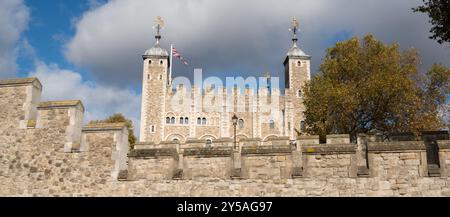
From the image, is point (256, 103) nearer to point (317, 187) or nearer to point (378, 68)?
point (378, 68)

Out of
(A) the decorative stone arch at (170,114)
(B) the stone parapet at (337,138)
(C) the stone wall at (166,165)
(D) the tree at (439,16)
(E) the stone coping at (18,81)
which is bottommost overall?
(C) the stone wall at (166,165)

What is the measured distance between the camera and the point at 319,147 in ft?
26.9

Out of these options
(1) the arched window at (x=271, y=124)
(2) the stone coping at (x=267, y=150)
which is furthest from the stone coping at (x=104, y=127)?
(1) the arched window at (x=271, y=124)

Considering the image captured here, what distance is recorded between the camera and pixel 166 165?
8.50 metres

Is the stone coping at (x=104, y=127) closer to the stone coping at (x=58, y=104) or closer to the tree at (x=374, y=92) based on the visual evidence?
the stone coping at (x=58, y=104)

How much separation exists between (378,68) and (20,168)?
25.2 metres

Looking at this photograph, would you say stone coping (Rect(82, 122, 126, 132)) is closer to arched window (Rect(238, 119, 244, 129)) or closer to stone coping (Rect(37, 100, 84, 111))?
stone coping (Rect(37, 100, 84, 111))

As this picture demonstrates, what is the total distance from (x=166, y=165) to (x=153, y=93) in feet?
184

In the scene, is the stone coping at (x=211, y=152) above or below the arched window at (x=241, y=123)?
below

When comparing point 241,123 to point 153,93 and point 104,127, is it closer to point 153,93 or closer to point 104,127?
point 153,93

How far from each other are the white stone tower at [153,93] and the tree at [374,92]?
35216mm

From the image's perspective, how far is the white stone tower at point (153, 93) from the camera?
62.3 m

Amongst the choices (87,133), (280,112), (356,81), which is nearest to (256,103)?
(280,112)

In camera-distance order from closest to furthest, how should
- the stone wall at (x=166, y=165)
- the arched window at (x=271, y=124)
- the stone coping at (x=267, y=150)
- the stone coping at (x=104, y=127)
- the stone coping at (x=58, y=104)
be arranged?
the stone wall at (x=166, y=165), the stone coping at (x=267, y=150), the stone coping at (x=104, y=127), the stone coping at (x=58, y=104), the arched window at (x=271, y=124)
